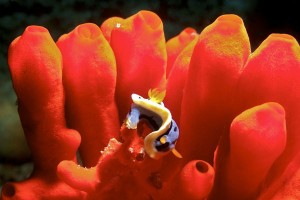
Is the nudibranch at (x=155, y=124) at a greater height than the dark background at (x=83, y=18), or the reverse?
the nudibranch at (x=155, y=124)

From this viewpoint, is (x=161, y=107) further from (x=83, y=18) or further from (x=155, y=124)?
(x=83, y=18)

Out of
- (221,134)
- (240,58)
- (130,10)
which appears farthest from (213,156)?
(130,10)

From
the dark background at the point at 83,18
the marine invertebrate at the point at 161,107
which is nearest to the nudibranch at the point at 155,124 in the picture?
the marine invertebrate at the point at 161,107

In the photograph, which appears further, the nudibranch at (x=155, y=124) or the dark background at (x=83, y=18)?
the dark background at (x=83, y=18)

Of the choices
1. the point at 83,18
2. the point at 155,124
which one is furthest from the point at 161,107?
the point at 83,18

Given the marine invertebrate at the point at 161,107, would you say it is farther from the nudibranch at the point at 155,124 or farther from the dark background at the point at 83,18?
the dark background at the point at 83,18

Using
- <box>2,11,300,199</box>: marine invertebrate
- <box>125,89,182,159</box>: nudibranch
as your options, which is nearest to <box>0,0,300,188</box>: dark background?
<box>2,11,300,199</box>: marine invertebrate

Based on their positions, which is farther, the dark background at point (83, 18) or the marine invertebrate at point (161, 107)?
the dark background at point (83, 18)
